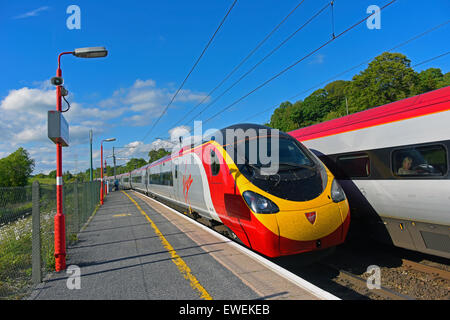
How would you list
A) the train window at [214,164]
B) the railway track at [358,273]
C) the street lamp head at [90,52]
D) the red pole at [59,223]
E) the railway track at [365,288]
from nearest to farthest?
the railway track at [365,288] < the railway track at [358,273] < the red pole at [59,223] < the street lamp head at [90,52] < the train window at [214,164]

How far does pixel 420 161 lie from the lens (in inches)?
216

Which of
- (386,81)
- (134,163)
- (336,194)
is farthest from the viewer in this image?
(134,163)

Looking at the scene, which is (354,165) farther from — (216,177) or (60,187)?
(60,187)

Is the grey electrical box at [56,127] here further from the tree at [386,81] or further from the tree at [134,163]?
the tree at [134,163]

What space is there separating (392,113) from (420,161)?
1193 millimetres

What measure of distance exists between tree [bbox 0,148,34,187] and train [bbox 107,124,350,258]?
42696 mm

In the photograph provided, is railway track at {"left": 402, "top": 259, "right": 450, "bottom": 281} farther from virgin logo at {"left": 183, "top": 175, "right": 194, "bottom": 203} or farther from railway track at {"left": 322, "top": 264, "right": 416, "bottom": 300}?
virgin logo at {"left": 183, "top": 175, "right": 194, "bottom": 203}

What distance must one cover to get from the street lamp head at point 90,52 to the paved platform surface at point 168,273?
14.0 feet

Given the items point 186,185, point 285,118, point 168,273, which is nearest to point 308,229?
point 168,273

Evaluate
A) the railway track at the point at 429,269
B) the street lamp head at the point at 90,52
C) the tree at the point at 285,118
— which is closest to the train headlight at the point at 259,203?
the railway track at the point at 429,269

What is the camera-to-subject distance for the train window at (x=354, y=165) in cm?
661

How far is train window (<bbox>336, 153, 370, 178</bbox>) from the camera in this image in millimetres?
6614

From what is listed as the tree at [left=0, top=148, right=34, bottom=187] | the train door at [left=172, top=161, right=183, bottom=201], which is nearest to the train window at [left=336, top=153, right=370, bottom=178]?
the train door at [left=172, top=161, right=183, bottom=201]

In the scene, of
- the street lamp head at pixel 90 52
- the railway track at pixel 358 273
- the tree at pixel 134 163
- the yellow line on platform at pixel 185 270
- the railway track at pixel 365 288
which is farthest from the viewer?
the tree at pixel 134 163
